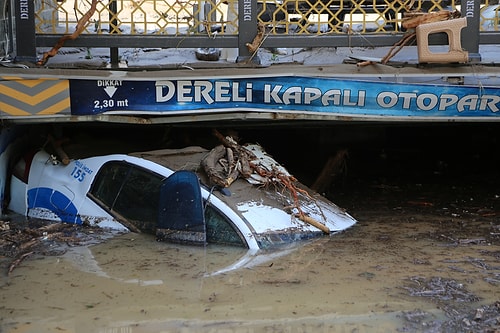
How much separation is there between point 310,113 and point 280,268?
7.33 feet

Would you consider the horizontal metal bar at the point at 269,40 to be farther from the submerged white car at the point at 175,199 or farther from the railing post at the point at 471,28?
the submerged white car at the point at 175,199

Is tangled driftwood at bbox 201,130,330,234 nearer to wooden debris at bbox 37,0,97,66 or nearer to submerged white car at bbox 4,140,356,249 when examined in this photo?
submerged white car at bbox 4,140,356,249

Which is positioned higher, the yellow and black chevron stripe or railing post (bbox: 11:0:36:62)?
railing post (bbox: 11:0:36:62)

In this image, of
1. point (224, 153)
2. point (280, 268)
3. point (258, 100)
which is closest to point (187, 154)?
point (224, 153)

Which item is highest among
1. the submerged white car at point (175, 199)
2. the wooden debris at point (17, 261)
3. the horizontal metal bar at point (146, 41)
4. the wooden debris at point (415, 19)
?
the wooden debris at point (415, 19)

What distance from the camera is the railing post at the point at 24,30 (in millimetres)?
7934

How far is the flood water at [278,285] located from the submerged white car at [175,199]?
0.20 metres

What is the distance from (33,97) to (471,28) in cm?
532

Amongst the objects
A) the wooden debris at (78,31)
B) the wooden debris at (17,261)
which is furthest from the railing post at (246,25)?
the wooden debris at (17,261)

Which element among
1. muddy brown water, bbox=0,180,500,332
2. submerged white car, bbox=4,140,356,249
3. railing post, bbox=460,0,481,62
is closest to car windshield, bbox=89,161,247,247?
submerged white car, bbox=4,140,356,249

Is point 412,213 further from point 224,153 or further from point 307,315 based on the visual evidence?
point 307,315

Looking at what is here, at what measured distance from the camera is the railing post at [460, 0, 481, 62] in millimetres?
8070

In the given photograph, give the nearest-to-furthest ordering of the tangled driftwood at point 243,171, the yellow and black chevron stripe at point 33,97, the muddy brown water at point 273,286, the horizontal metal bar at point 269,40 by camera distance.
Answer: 1. the muddy brown water at point 273,286
2. the tangled driftwood at point 243,171
3. the yellow and black chevron stripe at point 33,97
4. the horizontal metal bar at point 269,40

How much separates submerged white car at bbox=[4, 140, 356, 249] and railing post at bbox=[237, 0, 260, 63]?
1.24m
